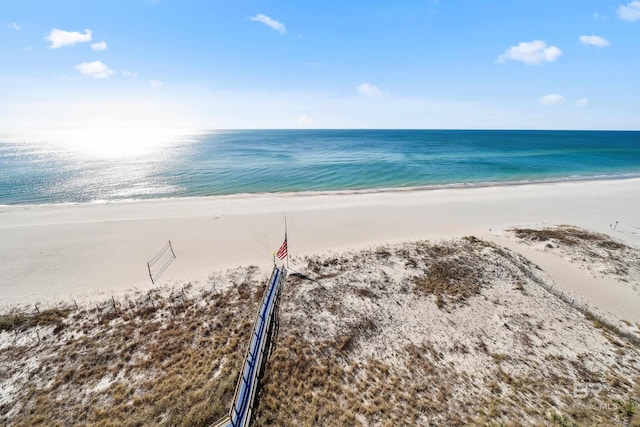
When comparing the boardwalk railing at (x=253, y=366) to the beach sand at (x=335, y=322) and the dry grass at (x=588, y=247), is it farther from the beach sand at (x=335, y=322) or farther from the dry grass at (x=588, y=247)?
the dry grass at (x=588, y=247)

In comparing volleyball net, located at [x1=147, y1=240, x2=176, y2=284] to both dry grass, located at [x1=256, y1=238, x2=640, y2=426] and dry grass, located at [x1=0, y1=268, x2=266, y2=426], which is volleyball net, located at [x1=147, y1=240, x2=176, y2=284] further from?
dry grass, located at [x1=256, y1=238, x2=640, y2=426]

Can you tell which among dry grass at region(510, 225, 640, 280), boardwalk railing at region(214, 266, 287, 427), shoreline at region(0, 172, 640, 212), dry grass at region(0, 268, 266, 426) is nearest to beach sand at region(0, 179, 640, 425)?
dry grass at region(0, 268, 266, 426)

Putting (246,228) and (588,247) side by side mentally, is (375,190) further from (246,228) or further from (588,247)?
(588,247)

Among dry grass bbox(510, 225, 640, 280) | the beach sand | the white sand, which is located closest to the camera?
the beach sand

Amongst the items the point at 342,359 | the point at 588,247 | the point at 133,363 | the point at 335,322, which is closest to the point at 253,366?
the point at 342,359

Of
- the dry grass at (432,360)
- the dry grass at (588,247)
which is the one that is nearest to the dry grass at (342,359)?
the dry grass at (432,360)

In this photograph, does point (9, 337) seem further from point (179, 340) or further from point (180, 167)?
point (180, 167)

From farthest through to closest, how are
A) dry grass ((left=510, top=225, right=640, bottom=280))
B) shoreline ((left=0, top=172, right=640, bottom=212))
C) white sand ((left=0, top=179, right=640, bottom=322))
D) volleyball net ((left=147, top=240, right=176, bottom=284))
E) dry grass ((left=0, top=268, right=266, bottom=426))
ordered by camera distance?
shoreline ((left=0, top=172, right=640, bottom=212)), dry grass ((left=510, top=225, right=640, bottom=280)), volleyball net ((left=147, top=240, right=176, bottom=284)), white sand ((left=0, top=179, right=640, bottom=322)), dry grass ((left=0, top=268, right=266, bottom=426))

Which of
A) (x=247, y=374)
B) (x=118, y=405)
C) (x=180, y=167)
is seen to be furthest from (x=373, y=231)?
(x=180, y=167)
